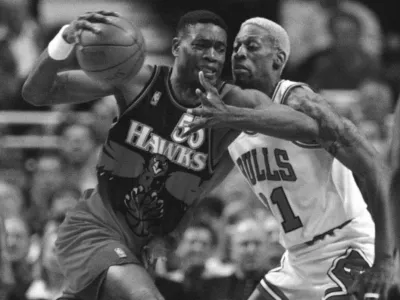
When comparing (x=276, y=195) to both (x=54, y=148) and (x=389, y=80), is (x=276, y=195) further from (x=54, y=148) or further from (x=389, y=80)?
(x=389, y=80)

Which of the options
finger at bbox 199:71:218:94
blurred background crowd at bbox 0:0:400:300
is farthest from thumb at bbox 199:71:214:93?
blurred background crowd at bbox 0:0:400:300

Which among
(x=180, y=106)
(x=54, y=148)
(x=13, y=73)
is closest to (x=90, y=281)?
(x=180, y=106)

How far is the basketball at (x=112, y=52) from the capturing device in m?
5.55

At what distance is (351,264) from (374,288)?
17.7 inches

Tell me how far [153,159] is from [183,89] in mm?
449

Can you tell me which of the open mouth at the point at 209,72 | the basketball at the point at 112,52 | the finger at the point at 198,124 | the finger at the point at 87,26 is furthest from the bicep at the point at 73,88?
the finger at the point at 198,124

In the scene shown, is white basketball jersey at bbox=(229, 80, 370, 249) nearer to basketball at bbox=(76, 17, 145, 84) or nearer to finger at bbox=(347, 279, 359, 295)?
finger at bbox=(347, 279, 359, 295)

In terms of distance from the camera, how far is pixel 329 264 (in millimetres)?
6254

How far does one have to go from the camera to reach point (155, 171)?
5.91 meters

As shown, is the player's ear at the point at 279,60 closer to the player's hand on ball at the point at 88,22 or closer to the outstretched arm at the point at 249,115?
the outstretched arm at the point at 249,115

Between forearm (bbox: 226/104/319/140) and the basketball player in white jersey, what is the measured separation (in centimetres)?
29

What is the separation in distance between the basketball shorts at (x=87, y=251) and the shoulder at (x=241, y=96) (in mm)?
998

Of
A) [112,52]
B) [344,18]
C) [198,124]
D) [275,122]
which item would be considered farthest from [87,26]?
[344,18]

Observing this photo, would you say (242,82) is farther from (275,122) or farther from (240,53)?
(275,122)
